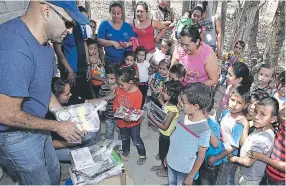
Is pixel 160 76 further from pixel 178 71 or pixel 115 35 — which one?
pixel 115 35

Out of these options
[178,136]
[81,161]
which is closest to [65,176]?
[81,161]

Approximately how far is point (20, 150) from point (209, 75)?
6.87ft

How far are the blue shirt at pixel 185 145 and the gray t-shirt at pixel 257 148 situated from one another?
0.39 meters

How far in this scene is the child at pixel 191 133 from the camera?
7.24 feet

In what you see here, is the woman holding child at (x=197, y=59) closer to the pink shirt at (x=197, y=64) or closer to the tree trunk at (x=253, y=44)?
the pink shirt at (x=197, y=64)

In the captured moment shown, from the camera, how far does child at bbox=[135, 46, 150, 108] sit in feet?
13.2

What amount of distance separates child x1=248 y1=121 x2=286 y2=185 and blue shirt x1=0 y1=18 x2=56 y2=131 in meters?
1.78

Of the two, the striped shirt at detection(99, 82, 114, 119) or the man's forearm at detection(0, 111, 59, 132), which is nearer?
the man's forearm at detection(0, 111, 59, 132)

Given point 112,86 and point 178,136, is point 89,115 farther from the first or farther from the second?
point 112,86

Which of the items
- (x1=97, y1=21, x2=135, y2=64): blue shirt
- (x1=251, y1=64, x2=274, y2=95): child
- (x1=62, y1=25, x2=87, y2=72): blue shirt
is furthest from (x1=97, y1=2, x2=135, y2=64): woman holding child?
(x1=251, y1=64, x2=274, y2=95): child

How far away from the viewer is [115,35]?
13.8 ft

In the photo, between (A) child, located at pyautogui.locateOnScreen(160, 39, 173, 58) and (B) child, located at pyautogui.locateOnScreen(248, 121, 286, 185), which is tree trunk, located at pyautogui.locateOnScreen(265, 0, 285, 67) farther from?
(B) child, located at pyautogui.locateOnScreen(248, 121, 286, 185)

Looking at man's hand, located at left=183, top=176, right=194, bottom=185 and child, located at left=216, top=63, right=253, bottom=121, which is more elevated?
child, located at left=216, top=63, right=253, bottom=121

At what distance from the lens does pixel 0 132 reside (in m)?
2.01
